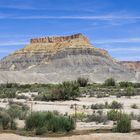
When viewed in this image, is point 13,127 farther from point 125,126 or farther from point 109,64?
point 109,64

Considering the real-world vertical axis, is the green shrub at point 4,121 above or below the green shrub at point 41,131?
above

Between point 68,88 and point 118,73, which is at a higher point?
point 118,73

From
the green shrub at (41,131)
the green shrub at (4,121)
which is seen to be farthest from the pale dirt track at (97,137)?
the green shrub at (4,121)

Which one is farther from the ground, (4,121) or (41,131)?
(4,121)

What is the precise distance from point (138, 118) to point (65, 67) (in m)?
157

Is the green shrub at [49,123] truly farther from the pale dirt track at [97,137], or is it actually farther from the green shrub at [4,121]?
the pale dirt track at [97,137]

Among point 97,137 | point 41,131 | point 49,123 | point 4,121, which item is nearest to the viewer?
point 97,137

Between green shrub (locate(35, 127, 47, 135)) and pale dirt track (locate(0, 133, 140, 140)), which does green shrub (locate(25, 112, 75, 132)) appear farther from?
pale dirt track (locate(0, 133, 140, 140))

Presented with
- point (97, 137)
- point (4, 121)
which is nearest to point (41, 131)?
point (97, 137)

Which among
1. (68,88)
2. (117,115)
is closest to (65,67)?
(68,88)

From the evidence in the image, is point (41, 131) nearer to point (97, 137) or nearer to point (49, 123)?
point (49, 123)

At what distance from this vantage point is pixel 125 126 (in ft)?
66.7

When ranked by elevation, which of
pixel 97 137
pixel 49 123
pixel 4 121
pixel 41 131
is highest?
pixel 4 121

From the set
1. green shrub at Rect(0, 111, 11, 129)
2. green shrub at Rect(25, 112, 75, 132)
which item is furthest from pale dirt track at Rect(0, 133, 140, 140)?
green shrub at Rect(0, 111, 11, 129)
